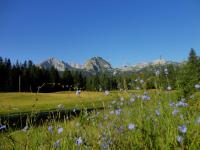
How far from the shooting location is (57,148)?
8.52 ft

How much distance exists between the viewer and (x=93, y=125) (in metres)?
3.15

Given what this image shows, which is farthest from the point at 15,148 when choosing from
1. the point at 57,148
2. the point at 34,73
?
the point at 34,73

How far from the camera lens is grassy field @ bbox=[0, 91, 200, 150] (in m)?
2.37

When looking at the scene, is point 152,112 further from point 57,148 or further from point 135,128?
point 57,148

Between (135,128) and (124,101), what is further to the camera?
(124,101)

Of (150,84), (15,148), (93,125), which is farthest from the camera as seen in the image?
(150,84)

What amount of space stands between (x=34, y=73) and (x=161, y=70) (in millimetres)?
96634

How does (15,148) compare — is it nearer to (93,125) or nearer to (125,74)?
(93,125)

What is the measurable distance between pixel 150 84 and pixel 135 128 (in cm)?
112

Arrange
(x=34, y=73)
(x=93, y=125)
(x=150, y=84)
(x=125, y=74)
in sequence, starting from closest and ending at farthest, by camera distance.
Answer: (x=93, y=125)
(x=150, y=84)
(x=125, y=74)
(x=34, y=73)

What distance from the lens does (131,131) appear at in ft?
9.23

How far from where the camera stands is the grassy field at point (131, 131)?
7.77 feet

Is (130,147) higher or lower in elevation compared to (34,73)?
lower

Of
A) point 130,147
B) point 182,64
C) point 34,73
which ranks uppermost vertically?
Result: point 34,73
